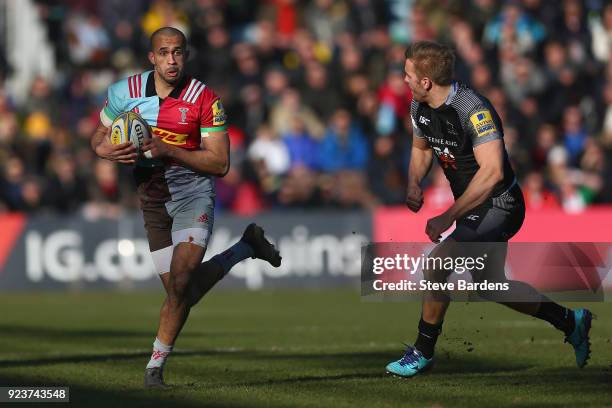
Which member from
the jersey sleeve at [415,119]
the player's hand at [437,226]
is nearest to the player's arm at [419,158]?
the jersey sleeve at [415,119]

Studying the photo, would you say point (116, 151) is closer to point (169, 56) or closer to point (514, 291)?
point (169, 56)

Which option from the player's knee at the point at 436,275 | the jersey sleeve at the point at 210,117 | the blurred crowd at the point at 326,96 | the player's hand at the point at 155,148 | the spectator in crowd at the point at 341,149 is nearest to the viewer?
the player's hand at the point at 155,148

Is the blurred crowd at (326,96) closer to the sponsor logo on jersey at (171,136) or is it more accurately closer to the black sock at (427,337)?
the black sock at (427,337)

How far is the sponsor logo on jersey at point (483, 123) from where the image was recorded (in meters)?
9.26

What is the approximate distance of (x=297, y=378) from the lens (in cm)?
984

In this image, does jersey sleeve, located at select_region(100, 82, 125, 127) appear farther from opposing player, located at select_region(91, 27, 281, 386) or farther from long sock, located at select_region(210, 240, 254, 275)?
long sock, located at select_region(210, 240, 254, 275)

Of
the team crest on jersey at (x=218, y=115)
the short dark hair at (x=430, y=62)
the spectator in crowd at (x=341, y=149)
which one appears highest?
the short dark hair at (x=430, y=62)

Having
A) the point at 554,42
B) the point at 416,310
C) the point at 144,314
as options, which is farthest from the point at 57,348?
the point at 554,42

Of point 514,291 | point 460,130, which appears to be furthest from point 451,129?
point 514,291

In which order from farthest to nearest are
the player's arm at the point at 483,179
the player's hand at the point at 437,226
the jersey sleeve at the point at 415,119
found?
the jersey sleeve at the point at 415,119, the player's arm at the point at 483,179, the player's hand at the point at 437,226

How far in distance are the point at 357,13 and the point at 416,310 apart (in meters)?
9.08

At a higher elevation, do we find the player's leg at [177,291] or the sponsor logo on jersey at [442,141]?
the sponsor logo on jersey at [442,141]

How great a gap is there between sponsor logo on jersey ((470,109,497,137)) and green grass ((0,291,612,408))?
1.54 meters

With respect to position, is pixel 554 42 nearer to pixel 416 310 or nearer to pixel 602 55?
pixel 602 55
